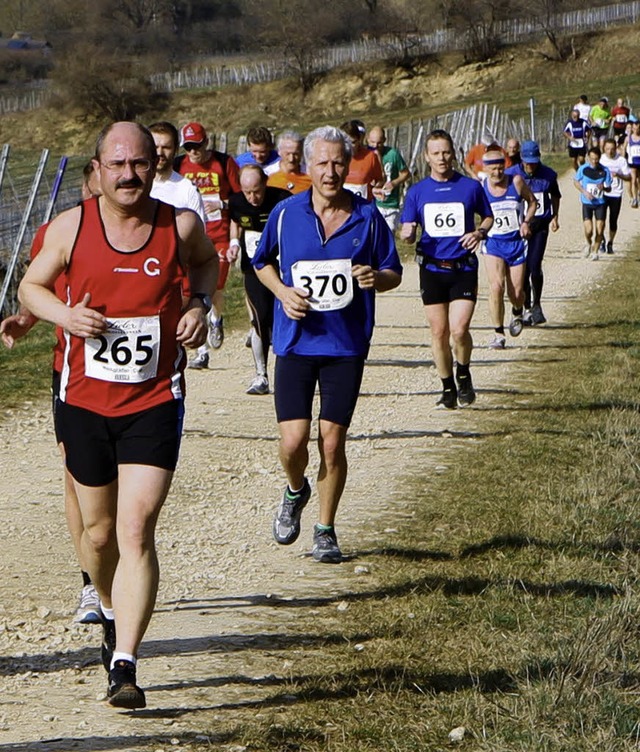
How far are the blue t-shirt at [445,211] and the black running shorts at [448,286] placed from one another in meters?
0.13

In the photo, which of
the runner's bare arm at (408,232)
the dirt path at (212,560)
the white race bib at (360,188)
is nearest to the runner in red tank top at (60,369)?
the dirt path at (212,560)

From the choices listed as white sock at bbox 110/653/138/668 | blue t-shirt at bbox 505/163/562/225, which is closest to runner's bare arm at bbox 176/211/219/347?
white sock at bbox 110/653/138/668

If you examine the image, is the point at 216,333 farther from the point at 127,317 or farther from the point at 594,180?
the point at 594,180

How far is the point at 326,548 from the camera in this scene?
23.7 ft

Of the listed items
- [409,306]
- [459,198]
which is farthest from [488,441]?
[409,306]

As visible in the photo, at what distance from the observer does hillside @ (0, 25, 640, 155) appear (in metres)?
75.5

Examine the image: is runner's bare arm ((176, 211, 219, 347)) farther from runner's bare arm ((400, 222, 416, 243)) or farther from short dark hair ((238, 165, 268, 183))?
short dark hair ((238, 165, 268, 183))

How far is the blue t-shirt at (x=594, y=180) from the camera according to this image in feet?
72.8

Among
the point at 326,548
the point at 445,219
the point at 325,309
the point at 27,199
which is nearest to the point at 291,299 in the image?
the point at 325,309

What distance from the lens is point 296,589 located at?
22.2 feet

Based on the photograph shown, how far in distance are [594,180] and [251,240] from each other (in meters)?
12.2

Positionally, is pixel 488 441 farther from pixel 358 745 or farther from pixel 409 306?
pixel 409 306

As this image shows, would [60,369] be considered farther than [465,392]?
No

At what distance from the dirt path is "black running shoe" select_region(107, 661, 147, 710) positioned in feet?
0.46
